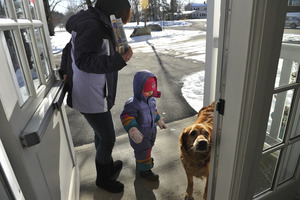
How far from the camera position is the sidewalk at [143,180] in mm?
1879

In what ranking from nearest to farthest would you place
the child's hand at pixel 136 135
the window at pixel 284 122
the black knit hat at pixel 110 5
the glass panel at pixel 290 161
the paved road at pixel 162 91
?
1. the window at pixel 284 122
2. the black knit hat at pixel 110 5
3. the glass panel at pixel 290 161
4. the child's hand at pixel 136 135
5. the paved road at pixel 162 91

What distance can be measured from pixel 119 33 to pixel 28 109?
63 centimetres

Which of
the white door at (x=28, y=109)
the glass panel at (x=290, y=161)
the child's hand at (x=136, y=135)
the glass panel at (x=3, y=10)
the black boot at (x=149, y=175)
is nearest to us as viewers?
the white door at (x=28, y=109)

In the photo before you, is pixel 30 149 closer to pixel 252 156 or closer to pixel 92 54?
pixel 92 54

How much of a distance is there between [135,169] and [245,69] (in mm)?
1636

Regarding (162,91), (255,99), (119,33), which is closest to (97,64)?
(119,33)

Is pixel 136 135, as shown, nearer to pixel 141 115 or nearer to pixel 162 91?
pixel 141 115

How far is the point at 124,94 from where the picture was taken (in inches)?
188

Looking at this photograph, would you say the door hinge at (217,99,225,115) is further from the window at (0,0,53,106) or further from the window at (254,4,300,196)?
the window at (0,0,53,106)

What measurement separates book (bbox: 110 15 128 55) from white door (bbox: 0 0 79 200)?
1.64ft

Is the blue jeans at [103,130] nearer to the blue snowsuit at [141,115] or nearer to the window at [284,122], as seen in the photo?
the blue snowsuit at [141,115]

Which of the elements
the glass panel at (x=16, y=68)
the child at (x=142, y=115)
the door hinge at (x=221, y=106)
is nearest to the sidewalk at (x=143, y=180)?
the child at (x=142, y=115)

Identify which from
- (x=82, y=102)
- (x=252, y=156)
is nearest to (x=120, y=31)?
(x=82, y=102)

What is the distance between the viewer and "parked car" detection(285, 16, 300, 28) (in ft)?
3.31
